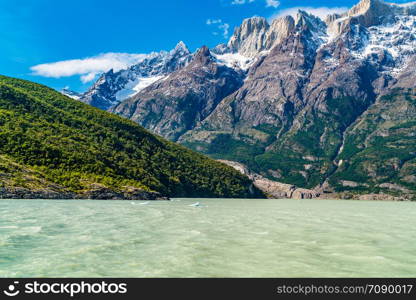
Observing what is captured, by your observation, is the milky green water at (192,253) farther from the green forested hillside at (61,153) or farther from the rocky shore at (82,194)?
the green forested hillside at (61,153)

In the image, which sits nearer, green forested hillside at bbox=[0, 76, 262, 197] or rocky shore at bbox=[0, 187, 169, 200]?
rocky shore at bbox=[0, 187, 169, 200]

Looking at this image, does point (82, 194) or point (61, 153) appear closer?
point (82, 194)

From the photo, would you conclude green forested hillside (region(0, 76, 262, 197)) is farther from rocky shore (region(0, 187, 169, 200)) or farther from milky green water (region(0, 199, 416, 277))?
milky green water (region(0, 199, 416, 277))

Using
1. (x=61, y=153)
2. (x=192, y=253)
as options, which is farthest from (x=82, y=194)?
(x=192, y=253)

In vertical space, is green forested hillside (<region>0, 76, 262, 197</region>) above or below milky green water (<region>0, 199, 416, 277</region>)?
above

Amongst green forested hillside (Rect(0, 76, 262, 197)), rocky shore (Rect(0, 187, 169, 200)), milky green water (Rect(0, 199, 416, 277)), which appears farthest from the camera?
green forested hillside (Rect(0, 76, 262, 197))

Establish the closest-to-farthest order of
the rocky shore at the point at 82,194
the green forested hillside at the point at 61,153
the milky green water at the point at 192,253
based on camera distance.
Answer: the milky green water at the point at 192,253 < the rocky shore at the point at 82,194 < the green forested hillside at the point at 61,153

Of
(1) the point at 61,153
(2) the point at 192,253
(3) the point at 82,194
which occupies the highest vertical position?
(1) the point at 61,153

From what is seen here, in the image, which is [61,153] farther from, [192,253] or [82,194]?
[192,253]

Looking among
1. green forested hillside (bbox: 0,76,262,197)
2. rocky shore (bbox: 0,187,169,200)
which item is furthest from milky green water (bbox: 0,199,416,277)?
green forested hillside (bbox: 0,76,262,197)

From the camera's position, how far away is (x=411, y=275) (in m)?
27.0

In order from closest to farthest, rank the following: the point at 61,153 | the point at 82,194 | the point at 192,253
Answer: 1. the point at 192,253
2. the point at 82,194
3. the point at 61,153

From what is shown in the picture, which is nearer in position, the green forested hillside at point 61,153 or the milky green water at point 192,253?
the milky green water at point 192,253

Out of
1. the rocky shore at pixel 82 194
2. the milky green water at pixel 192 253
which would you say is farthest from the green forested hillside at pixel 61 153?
the milky green water at pixel 192 253
